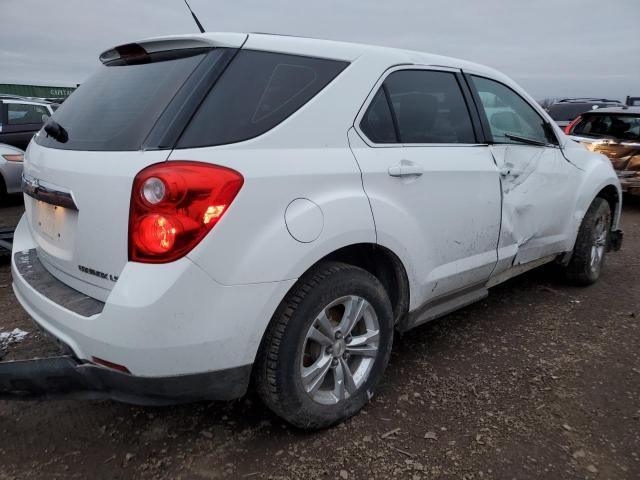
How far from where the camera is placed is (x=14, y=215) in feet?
23.2

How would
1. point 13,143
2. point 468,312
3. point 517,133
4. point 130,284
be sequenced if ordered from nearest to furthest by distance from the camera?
point 130,284
point 517,133
point 468,312
point 13,143

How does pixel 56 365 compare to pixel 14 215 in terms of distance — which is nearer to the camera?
pixel 56 365

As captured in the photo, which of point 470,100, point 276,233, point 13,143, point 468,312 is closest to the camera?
point 276,233

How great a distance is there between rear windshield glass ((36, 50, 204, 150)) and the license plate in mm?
265

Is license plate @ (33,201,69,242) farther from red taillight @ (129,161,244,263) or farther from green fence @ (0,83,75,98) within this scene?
green fence @ (0,83,75,98)

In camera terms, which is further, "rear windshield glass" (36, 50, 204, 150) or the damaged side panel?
the damaged side panel

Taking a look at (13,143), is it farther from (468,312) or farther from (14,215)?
(468,312)

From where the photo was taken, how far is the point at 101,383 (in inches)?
73.5

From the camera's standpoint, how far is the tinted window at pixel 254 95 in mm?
1887

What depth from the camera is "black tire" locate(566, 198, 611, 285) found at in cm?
405

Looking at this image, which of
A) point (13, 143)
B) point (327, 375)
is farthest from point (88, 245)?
point (13, 143)

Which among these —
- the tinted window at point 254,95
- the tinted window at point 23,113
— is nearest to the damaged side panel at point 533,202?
the tinted window at point 254,95

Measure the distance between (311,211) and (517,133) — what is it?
2.04m

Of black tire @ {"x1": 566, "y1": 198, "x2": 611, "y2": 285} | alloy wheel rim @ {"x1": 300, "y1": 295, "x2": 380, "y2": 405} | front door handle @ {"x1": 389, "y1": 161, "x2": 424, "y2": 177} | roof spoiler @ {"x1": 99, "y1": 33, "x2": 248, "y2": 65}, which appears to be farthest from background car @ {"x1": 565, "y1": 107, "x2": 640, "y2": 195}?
roof spoiler @ {"x1": 99, "y1": 33, "x2": 248, "y2": 65}
